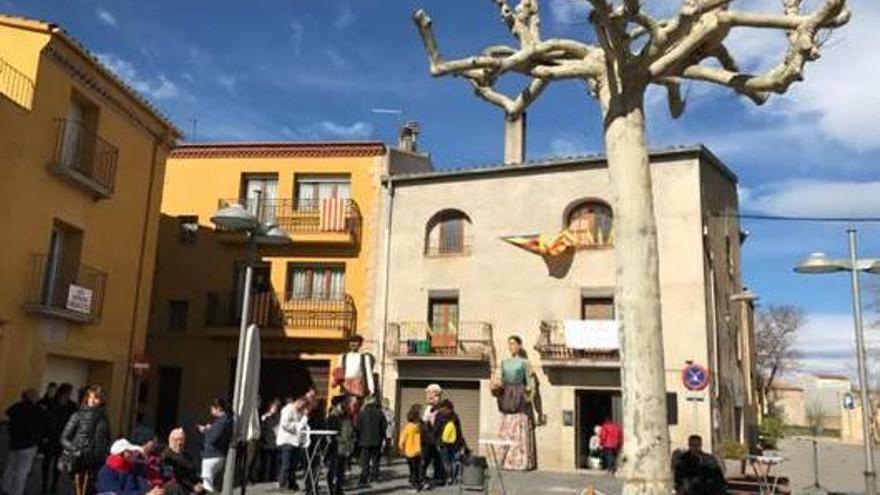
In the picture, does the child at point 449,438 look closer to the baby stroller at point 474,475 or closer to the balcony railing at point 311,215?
the baby stroller at point 474,475

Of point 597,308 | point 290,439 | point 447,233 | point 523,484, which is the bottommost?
point 523,484

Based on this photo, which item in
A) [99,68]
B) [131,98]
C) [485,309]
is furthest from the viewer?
[485,309]

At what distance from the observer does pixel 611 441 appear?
22.2 m

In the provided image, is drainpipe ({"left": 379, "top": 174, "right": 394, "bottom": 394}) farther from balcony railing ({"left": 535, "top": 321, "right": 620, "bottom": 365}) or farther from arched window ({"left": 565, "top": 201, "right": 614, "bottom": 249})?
arched window ({"left": 565, "top": 201, "right": 614, "bottom": 249})

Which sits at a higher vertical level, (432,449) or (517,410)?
(517,410)

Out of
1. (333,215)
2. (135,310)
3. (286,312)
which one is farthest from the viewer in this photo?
(333,215)

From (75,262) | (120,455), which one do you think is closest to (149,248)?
(75,262)

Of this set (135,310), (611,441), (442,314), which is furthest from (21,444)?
(442,314)

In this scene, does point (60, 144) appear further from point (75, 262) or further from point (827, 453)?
point (827, 453)

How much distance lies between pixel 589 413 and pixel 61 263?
14.3 metres

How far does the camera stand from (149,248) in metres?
22.8

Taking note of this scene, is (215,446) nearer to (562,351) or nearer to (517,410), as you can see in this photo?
(517,410)

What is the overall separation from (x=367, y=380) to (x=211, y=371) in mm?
9357

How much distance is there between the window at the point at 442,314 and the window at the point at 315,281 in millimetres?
3116
